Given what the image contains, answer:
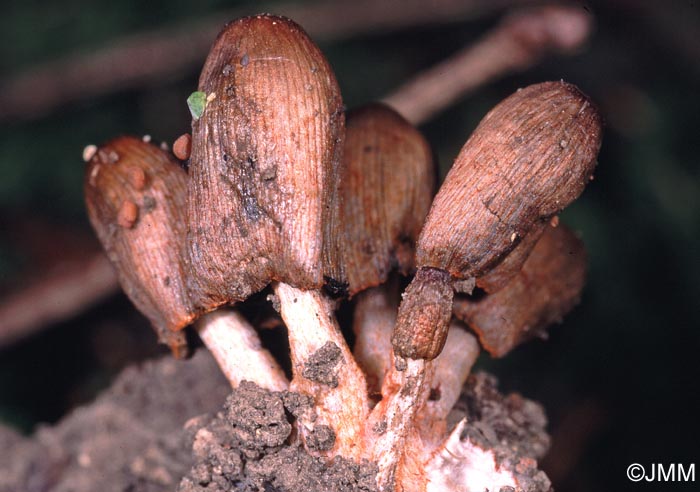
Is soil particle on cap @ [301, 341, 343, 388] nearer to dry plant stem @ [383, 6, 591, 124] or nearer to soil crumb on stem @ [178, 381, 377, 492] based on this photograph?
soil crumb on stem @ [178, 381, 377, 492]

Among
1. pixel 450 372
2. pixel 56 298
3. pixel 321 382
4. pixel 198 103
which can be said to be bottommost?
pixel 56 298

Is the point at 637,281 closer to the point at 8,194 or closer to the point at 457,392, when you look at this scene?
the point at 457,392

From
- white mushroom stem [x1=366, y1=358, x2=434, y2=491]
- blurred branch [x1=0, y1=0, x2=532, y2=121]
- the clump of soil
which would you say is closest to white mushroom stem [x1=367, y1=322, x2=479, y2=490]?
white mushroom stem [x1=366, y1=358, x2=434, y2=491]

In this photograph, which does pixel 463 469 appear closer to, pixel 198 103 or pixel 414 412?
pixel 414 412

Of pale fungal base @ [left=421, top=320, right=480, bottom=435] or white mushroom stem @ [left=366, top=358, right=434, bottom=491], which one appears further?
pale fungal base @ [left=421, top=320, right=480, bottom=435]

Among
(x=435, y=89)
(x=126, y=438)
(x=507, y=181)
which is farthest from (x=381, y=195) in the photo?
(x=435, y=89)

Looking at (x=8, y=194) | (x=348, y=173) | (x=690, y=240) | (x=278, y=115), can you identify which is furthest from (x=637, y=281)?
(x=8, y=194)

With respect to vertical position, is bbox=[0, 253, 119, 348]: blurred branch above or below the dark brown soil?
below
